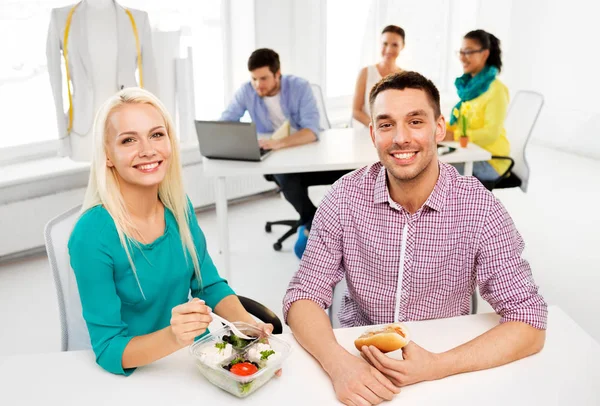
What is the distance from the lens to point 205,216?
4723mm

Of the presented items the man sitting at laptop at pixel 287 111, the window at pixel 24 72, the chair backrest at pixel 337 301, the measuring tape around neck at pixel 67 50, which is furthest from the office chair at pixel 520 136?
the window at pixel 24 72

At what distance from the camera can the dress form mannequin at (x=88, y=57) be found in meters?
3.56

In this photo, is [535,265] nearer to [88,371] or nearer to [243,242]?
[243,242]

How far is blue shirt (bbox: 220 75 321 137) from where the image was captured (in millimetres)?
3836

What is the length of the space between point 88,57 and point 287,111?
122cm

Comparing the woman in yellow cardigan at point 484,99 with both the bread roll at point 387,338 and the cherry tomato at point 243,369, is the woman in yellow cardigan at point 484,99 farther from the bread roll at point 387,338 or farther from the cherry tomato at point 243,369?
the cherry tomato at point 243,369

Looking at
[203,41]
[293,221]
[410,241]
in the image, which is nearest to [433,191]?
[410,241]

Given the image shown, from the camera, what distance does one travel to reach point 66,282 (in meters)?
1.65

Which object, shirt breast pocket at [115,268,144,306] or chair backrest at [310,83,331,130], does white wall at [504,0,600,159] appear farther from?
shirt breast pocket at [115,268,144,306]

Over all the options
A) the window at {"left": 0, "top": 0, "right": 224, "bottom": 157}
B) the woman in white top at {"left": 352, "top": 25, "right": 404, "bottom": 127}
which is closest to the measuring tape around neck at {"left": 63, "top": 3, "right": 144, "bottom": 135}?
the window at {"left": 0, "top": 0, "right": 224, "bottom": 157}

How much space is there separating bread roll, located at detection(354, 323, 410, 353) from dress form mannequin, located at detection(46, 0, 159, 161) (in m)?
2.73

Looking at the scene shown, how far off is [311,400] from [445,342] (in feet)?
1.29

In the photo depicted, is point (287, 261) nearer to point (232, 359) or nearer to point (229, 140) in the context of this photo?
point (229, 140)

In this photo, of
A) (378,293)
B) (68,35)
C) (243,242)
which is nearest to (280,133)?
(243,242)
